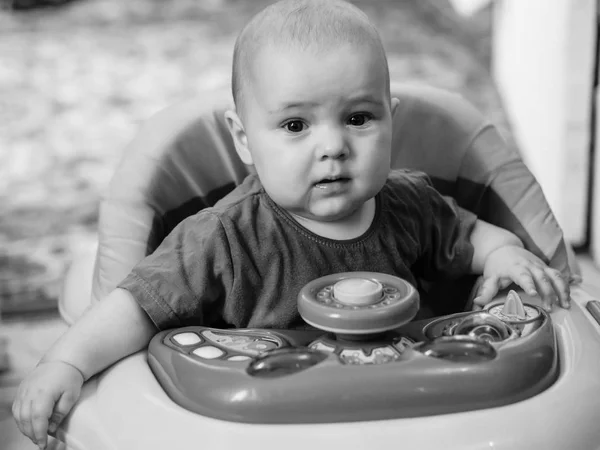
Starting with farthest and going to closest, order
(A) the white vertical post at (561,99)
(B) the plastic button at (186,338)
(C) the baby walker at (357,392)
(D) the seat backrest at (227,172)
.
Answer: (A) the white vertical post at (561,99), (D) the seat backrest at (227,172), (B) the plastic button at (186,338), (C) the baby walker at (357,392)

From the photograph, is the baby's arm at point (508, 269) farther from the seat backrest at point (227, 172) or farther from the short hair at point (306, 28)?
the short hair at point (306, 28)

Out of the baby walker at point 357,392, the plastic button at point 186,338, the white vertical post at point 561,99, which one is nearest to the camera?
the baby walker at point 357,392

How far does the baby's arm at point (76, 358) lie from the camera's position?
0.64 m

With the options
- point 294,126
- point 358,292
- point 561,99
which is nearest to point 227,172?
point 294,126

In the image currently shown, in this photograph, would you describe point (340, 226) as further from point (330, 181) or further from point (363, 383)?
point (363, 383)

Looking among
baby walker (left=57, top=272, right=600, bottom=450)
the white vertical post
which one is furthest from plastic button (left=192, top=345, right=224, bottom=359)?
the white vertical post

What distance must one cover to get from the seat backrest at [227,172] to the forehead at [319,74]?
0.25 meters

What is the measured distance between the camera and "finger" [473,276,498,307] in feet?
2.55

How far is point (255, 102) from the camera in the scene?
73 centimetres

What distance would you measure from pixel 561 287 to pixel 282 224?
28 cm

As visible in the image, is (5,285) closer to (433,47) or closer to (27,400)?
(27,400)

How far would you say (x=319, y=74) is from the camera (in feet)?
2.21

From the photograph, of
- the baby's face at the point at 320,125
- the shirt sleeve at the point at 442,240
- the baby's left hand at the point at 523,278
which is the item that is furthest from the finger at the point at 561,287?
the baby's face at the point at 320,125

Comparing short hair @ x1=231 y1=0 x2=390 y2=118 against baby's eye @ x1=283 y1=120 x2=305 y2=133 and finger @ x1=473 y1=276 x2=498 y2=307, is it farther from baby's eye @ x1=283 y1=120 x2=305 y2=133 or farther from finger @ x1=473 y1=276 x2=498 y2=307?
finger @ x1=473 y1=276 x2=498 y2=307
